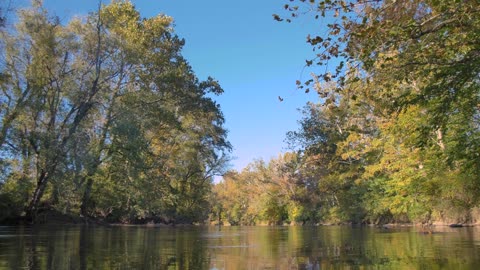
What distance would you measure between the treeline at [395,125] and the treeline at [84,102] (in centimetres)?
1342

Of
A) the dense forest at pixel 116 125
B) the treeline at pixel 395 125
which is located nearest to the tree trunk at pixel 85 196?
the dense forest at pixel 116 125

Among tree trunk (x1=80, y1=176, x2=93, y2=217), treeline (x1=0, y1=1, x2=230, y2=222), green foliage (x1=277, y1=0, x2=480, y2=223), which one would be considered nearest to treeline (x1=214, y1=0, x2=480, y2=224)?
green foliage (x1=277, y1=0, x2=480, y2=223)

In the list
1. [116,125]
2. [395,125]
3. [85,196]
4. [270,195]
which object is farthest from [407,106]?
[270,195]

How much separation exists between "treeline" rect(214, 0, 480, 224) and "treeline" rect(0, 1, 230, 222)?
44.0 feet

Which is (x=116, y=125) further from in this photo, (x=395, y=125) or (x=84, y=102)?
(x=395, y=125)

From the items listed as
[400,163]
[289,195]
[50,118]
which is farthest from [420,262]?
[289,195]

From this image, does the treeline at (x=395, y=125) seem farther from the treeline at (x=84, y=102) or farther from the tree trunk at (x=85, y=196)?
the tree trunk at (x=85, y=196)

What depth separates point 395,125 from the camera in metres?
23.3

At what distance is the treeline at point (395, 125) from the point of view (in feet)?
24.6

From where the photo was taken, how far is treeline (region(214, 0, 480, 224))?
296 inches

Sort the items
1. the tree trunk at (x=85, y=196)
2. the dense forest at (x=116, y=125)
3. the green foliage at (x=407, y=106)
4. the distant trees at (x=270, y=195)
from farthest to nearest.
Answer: the distant trees at (x=270, y=195)
the tree trunk at (x=85, y=196)
the dense forest at (x=116, y=125)
the green foliage at (x=407, y=106)

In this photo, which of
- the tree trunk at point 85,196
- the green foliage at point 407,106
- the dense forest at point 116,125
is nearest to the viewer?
the green foliage at point 407,106

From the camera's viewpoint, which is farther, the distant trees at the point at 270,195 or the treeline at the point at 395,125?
the distant trees at the point at 270,195

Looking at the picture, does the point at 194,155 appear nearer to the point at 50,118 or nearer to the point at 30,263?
the point at 50,118
